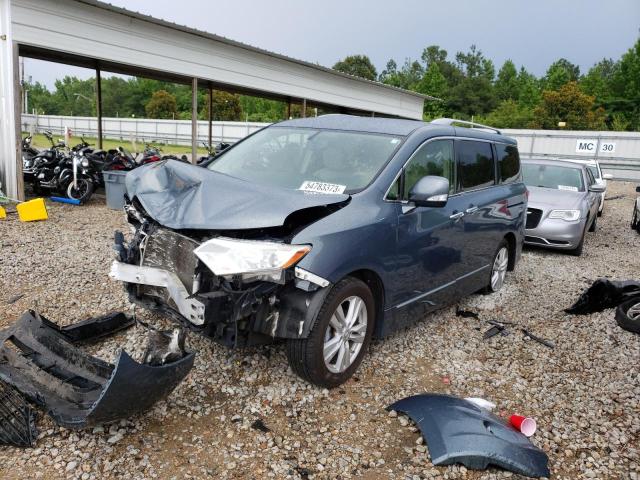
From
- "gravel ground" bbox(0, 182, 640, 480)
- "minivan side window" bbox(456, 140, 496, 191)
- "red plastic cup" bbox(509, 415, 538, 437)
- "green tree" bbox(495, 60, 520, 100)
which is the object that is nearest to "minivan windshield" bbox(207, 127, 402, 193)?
"minivan side window" bbox(456, 140, 496, 191)

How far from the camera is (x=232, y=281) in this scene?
108 inches

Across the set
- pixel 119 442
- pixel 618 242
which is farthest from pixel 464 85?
pixel 119 442

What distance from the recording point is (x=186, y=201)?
3.09 meters

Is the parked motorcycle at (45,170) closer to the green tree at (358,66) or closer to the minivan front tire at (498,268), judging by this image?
the minivan front tire at (498,268)

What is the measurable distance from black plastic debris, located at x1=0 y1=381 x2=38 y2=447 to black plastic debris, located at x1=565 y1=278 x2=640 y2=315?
4.93 metres

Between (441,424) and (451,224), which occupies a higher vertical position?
(451,224)

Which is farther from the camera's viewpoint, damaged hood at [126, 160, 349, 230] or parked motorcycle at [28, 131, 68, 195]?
parked motorcycle at [28, 131, 68, 195]

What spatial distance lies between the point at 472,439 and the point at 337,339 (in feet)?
3.30

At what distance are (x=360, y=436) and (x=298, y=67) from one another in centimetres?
1481

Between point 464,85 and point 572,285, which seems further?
point 464,85

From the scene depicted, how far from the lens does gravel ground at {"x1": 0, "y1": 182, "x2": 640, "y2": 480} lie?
2564 mm

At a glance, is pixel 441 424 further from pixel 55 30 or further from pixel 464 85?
pixel 464 85

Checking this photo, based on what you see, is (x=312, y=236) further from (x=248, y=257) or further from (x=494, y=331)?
(x=494, y=331)

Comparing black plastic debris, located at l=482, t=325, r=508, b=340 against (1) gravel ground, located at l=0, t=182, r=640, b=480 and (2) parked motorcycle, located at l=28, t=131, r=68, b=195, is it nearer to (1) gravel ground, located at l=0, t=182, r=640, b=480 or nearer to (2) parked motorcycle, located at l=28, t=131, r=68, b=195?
(1) gravel ground, located at l=0, t=182, r=640, b=480
